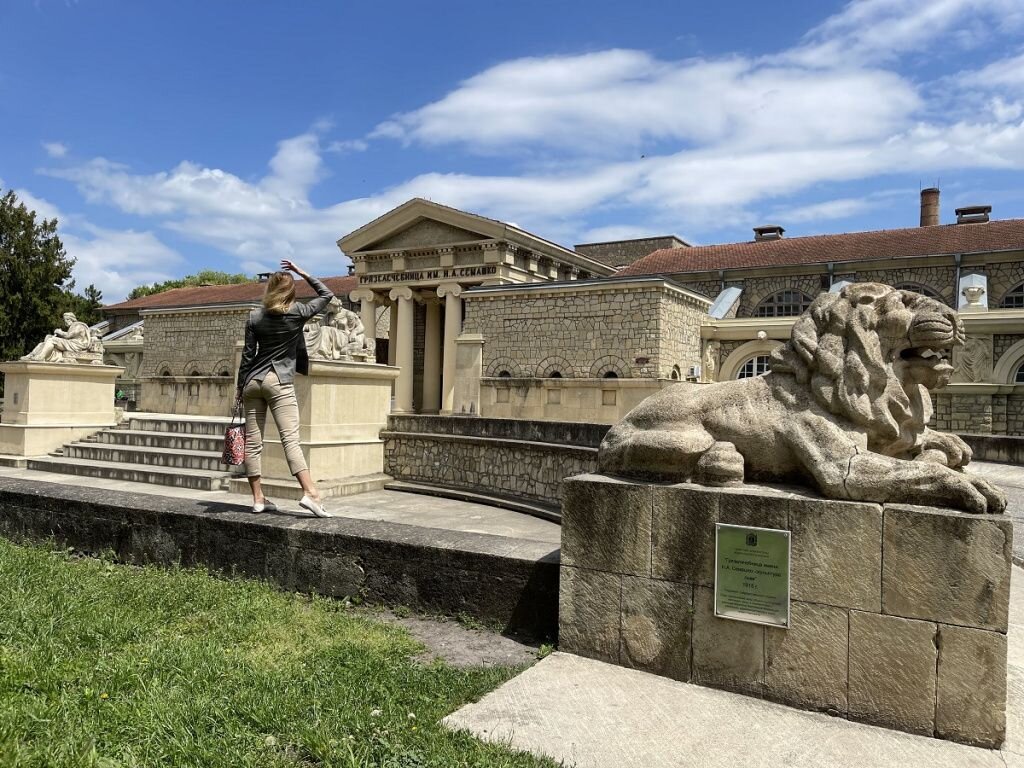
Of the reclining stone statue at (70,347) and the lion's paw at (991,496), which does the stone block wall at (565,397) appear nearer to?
the reclining stone statue at (70,347)

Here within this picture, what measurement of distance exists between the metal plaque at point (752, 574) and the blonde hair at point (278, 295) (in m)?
3.75

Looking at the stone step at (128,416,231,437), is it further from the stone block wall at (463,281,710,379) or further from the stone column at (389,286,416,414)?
the stone column at (389,286,416,414)

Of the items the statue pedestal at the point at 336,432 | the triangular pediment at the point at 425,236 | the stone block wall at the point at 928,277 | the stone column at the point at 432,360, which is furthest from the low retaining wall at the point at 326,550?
the stone column at the point at 432,360

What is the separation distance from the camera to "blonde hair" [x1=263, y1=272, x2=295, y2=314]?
5527mm

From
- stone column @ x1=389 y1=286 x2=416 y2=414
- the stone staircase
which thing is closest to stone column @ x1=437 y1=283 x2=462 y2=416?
stone column @ x1=389 y1=286 x2=416 y2=414

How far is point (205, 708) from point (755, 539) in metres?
2.51

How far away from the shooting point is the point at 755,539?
3346 mm

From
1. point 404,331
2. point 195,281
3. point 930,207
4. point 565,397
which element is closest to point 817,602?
point 565,397

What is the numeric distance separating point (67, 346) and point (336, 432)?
7172mm

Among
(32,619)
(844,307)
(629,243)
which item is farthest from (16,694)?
(629,243)

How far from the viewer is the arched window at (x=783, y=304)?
27172mm

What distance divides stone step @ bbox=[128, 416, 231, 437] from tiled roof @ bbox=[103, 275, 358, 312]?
63.5 ft

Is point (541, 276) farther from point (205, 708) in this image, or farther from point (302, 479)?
point (205, 708)

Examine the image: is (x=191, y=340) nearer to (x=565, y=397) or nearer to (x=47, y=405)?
(x=47, y=405)
